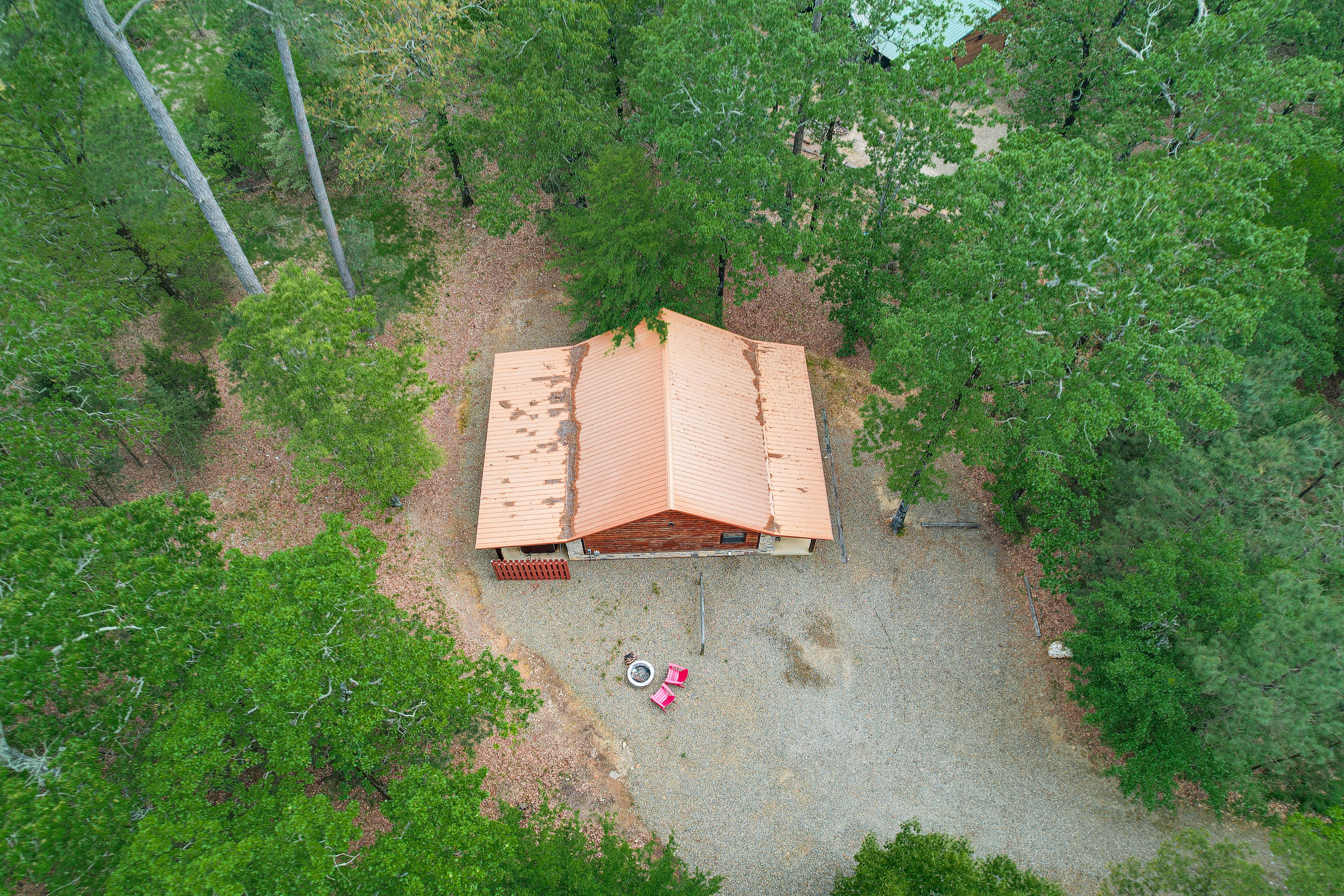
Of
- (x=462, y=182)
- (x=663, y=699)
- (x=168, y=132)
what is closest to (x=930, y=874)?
(x=663, y=699)

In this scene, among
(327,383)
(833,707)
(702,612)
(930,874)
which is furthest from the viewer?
(702,612)

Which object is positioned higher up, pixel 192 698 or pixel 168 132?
pixel 168 132

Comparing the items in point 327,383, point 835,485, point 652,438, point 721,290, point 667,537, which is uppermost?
point 327,383

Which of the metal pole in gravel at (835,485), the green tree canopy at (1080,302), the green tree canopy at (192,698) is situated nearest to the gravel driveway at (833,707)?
the metal pole in gravel at (835,485)

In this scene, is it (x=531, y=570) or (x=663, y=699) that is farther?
(x=531, y=570)

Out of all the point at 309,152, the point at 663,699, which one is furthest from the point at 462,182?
the point at 663,699

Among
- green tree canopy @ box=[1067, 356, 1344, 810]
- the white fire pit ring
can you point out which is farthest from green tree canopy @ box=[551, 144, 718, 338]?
green tree canopy @ box=[1067, 356, 1344, 810]

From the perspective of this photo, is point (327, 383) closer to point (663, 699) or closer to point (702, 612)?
point (702, 612)

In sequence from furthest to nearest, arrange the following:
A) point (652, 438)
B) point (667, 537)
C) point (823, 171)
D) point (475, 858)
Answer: point (823, 171) < point (652, 438) < point (667, 537) < point (475, 858)
